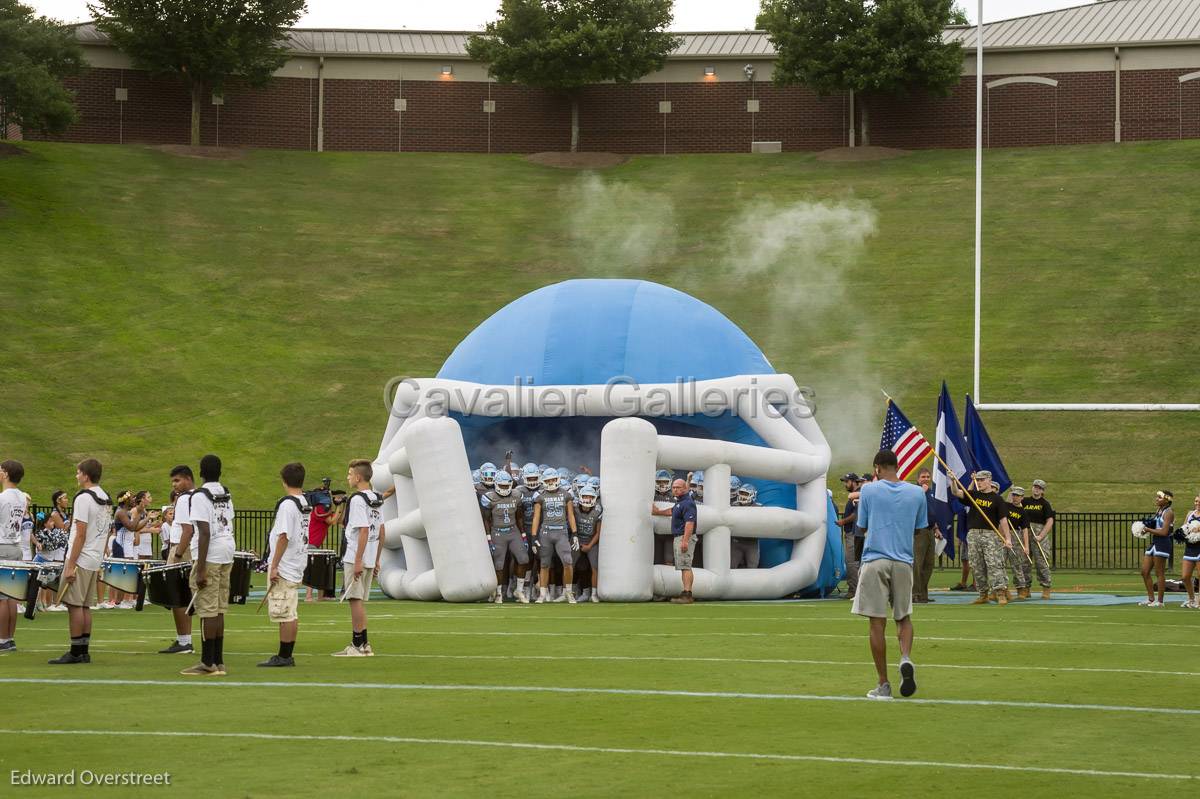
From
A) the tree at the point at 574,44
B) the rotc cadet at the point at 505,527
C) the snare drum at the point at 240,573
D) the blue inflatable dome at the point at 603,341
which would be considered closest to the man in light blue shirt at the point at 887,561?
the snare drum at the point at 240,573

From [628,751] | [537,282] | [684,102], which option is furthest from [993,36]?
[628,751]

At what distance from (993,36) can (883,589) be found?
152ft

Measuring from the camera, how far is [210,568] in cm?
1080

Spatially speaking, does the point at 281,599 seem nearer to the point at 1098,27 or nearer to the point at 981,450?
the point at 981,450

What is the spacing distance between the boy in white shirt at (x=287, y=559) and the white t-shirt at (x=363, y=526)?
746 mm

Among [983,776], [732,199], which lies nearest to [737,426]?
[983,776]

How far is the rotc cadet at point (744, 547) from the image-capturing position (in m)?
18.8

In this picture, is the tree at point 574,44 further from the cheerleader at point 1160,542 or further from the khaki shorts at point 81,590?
the khaki shorts at point 81,590

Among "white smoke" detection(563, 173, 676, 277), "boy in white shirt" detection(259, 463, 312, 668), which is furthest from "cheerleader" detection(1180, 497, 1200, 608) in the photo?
"white smoke" detection(563, 173, 676, 277)

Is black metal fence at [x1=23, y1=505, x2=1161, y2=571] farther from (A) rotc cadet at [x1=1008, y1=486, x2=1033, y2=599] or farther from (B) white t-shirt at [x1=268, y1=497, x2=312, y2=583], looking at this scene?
(B) white t-shirt at [x1=268, y1=497, x2=312, y2=583]

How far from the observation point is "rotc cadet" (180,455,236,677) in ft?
35.0

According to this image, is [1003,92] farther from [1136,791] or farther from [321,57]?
[1136,791]

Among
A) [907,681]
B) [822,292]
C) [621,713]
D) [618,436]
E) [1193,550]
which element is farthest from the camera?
[822,292]

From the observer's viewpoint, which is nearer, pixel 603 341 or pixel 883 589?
pixel 883 589
